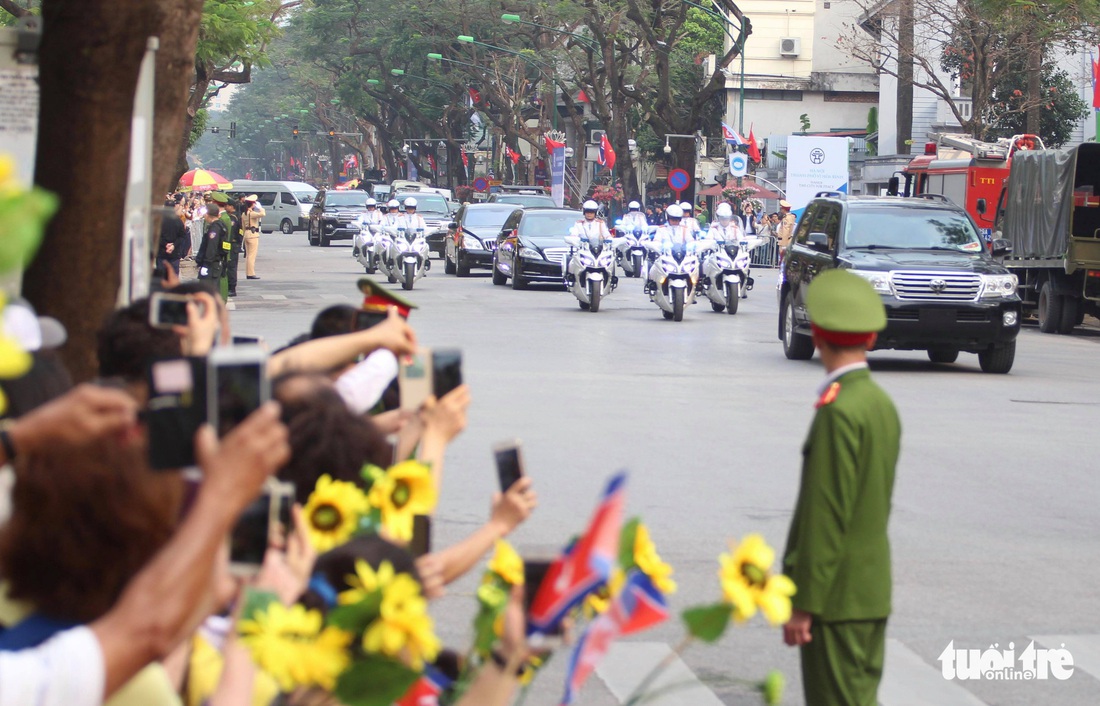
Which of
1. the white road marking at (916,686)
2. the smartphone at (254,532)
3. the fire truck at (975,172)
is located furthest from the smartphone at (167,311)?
the fire truck at (975,172)

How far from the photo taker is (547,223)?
101 ft

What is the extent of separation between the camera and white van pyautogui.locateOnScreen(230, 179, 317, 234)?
6581cm

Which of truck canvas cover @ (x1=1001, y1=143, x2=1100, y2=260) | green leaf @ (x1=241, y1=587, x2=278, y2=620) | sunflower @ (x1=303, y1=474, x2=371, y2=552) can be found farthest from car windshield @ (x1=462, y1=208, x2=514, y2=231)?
green leaf @ (x1=241, y1=587, x2=278, y2=620)

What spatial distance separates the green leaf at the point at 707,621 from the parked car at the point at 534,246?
1042 inches

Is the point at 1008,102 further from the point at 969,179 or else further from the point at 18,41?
the point at 18,41

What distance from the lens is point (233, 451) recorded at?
6.98ft

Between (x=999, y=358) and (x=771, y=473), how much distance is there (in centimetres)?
720

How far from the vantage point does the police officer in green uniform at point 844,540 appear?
432 cm

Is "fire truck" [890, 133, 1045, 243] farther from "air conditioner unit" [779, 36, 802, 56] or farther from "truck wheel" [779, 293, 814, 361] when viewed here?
"air conditioner unit" [779, 36, 802, 56]

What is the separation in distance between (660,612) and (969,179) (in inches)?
1070

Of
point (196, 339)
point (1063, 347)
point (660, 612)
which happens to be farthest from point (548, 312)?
point (660, 612)

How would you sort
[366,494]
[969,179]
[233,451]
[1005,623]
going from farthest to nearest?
[969,179] → [1005,623] → [366,494] → [233,451]

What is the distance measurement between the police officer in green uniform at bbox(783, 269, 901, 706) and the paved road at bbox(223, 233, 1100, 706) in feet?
4.20

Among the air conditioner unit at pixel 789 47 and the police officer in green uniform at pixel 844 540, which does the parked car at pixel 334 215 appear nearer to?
the air conditioner unit at pixel 789 47
